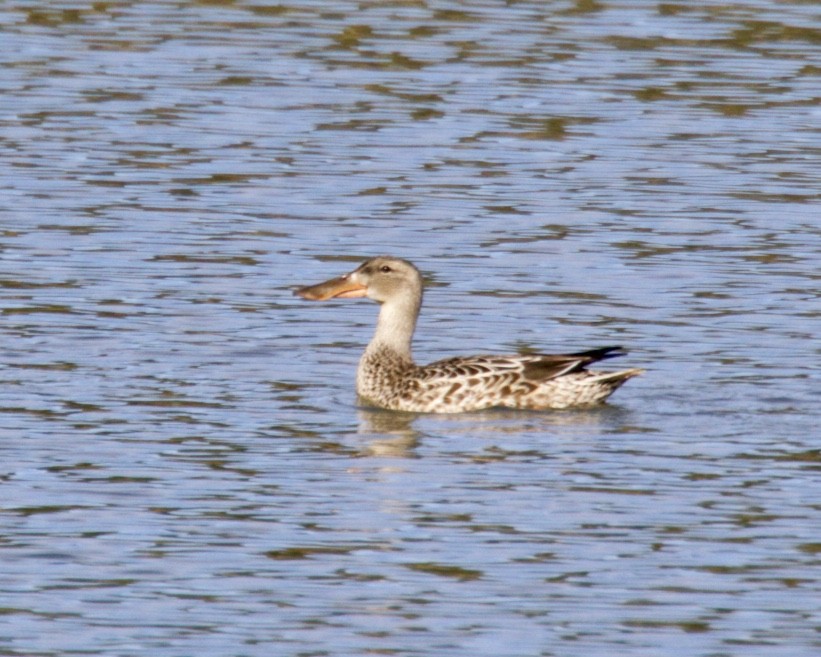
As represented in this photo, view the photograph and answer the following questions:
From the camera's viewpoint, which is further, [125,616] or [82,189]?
[82,189]

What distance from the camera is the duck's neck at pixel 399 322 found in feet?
49.6

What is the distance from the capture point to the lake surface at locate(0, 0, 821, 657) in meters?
9.93

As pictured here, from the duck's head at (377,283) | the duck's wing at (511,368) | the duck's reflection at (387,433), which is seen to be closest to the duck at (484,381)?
the duck's wing at (511,368)

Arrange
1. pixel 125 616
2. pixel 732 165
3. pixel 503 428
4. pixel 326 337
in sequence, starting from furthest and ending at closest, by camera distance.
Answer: pixel 732 165, pixel 326 337, pixel 503 428, pixel 125 616

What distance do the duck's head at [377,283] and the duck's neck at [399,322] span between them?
0.13 feet

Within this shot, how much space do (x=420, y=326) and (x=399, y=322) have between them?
69.5 inches

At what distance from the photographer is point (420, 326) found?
667 inches

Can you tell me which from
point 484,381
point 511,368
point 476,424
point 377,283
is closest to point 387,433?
point 476,424

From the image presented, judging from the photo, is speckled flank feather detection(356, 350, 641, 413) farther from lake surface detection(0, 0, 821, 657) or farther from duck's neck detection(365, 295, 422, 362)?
duck's neck detection(365, 295, 422, 362)

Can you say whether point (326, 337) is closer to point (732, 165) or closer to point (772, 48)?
point (732, 165)

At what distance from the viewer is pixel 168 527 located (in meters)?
11.0

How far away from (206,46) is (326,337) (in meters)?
13.2

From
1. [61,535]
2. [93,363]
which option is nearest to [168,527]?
[61,535]

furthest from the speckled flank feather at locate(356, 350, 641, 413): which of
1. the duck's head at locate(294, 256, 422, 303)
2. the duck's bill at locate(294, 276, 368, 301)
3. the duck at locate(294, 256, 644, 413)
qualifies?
the duck's bill at locate(294, 276, 368, 301)
